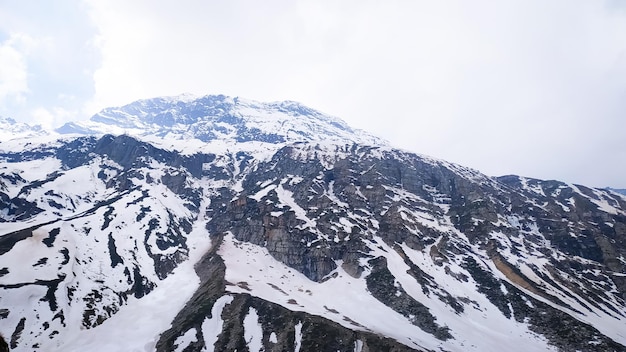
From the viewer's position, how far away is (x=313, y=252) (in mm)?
180250

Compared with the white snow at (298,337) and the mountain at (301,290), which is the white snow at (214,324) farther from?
the white snow at (298,337)

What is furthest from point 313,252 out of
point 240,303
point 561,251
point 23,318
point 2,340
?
point 2,340

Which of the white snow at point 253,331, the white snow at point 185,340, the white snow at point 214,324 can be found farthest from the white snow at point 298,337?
the white snow at point 185,340

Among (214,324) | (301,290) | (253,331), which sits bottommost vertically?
(214,324)

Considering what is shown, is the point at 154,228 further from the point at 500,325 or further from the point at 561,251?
the point at 561,251

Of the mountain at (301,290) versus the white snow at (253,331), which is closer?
the white snow at (253,331)

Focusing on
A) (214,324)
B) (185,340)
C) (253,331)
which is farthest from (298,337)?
(185,340)

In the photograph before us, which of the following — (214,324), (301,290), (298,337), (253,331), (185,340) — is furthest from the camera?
(301,290)

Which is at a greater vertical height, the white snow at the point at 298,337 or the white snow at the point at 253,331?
the white snow at the point at 298,337

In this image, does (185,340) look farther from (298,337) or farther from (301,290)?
(301,290)

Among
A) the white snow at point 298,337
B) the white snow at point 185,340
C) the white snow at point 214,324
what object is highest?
the white snow at point 298,337

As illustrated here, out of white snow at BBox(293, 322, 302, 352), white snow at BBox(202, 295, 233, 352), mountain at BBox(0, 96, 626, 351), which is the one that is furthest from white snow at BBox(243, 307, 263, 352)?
white snow at BBox(293, 322, 302, 352)

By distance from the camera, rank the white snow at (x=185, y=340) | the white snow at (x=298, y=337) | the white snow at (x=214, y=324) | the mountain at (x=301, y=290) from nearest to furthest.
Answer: the white snow at (x=298, y=337) → the white snow at (x=185, y=340) → the white snow at (x=214, y=324) → the mountain at (x=301, y=290)

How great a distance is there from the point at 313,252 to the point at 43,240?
105694 mm
